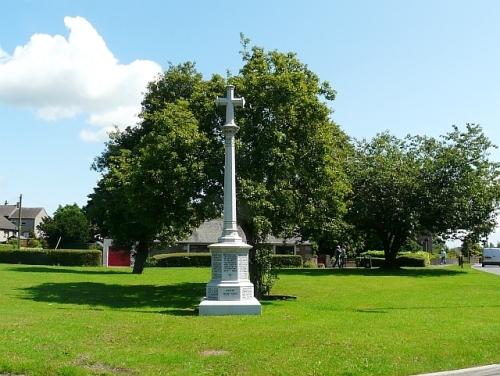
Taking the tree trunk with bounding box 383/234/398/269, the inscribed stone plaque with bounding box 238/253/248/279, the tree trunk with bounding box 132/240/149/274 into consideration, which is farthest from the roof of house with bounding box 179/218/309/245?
the inscribed stone plaque with bounding box 238/253/248/279

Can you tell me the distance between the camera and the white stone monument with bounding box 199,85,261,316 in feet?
50.2

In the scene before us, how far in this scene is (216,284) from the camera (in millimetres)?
16141

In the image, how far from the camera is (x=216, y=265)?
16.5m

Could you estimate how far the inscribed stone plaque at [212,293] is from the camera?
16062 mm

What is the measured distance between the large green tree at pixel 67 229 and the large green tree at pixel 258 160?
A: 61.8 metres

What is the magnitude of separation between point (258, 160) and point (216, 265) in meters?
5.37

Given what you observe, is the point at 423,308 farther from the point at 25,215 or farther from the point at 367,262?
the point at 25,215

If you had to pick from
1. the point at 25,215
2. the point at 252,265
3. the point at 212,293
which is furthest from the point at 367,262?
the point at 25,215

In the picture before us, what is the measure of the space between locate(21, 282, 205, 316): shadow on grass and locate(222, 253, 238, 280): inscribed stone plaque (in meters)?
1.36

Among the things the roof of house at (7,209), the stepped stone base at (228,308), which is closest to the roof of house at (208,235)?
the stepped stone base at (228,308)

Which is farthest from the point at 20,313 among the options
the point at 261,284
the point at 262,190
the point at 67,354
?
the point at 261,284

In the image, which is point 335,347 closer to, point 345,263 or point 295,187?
point 295,187

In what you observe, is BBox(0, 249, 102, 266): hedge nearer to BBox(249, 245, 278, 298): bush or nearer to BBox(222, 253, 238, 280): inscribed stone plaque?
BBox(249, 245, 278, 298): bush

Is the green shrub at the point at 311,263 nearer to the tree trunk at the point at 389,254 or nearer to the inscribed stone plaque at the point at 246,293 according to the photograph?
the tree trunk at the point at 389,254
